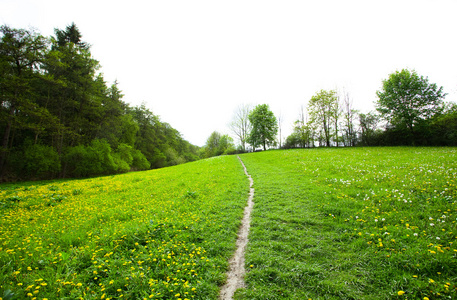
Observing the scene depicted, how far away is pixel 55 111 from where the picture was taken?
25391 mm

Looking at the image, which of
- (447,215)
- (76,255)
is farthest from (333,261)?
(76,255)

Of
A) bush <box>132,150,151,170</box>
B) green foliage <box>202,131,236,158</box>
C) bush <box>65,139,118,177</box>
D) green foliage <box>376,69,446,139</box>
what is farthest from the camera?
green foliage <box>202,131,236,158</box>

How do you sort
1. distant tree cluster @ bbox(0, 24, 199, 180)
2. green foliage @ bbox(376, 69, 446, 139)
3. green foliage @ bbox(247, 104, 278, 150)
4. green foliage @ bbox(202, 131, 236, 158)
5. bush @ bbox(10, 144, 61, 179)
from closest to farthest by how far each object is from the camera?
1. distant tree cluster @ bbox(0, 24, 199, 180)
2. bush @ bbox(10, 144, 61, 179)
3. green foliage @ bbox(376, 69, 446, 139)
4. green foliage @ bbox(247, 104, 278, 150)
5. green foliage @ bbox(202, 131, 236, 158)

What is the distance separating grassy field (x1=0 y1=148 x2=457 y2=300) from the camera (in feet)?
10.8

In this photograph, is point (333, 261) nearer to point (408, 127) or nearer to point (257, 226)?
point (257, 226)

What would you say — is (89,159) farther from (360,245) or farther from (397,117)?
(397,117)

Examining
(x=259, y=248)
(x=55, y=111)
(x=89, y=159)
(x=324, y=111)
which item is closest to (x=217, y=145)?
(x=324, y=111)

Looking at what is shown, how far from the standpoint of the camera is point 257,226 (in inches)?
243

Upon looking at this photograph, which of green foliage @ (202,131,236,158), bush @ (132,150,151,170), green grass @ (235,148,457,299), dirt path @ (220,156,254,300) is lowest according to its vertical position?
dirt path @ (220,156,254,300)

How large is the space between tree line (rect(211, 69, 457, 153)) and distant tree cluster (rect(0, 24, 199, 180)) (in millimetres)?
37127

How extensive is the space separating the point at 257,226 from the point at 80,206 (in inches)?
385

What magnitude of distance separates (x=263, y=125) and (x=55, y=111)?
44.9 metres

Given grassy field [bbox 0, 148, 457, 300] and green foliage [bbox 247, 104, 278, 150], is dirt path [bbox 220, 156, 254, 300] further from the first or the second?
green foliage [bbox 247, 104, 278, 150]

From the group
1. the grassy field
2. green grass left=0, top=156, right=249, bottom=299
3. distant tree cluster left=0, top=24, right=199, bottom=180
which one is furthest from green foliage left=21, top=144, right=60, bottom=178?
the grassy field
